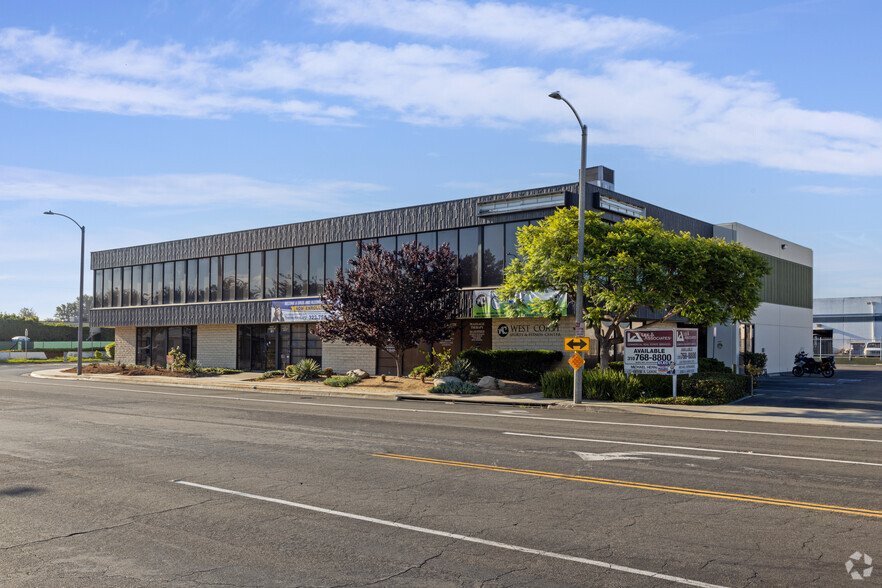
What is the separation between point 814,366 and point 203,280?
1342 inches

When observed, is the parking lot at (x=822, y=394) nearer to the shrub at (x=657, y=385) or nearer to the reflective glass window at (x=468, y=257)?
the shrub at (x=657, y=385)

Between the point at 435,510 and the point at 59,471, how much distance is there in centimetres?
616

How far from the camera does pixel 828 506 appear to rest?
8.66 metres

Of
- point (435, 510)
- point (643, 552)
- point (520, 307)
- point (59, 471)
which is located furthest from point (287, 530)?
point (520, 307)

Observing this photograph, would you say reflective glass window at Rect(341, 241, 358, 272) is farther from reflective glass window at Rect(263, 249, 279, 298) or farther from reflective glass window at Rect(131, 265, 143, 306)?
reflective glass window at Rect(131, 265, 143, 306)

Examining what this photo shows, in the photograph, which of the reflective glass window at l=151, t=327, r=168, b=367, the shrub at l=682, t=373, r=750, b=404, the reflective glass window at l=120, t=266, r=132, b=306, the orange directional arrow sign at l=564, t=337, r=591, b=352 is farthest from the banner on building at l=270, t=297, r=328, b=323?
the shrub at l=682, t=373, r=750, b=404

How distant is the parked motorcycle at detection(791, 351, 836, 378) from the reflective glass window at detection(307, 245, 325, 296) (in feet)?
82.9

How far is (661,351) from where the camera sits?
2348 cm

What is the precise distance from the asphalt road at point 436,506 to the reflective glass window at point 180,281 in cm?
2939

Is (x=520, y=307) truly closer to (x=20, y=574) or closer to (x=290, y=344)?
(x=290, y=344)

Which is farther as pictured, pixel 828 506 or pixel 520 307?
pixel 520 307

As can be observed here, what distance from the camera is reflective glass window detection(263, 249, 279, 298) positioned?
39969 mm

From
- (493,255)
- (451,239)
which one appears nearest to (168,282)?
(451,239)

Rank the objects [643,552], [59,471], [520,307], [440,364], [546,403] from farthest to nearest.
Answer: [440,364] < [520,307] < [546,403] < [59,471] < [643,552]
